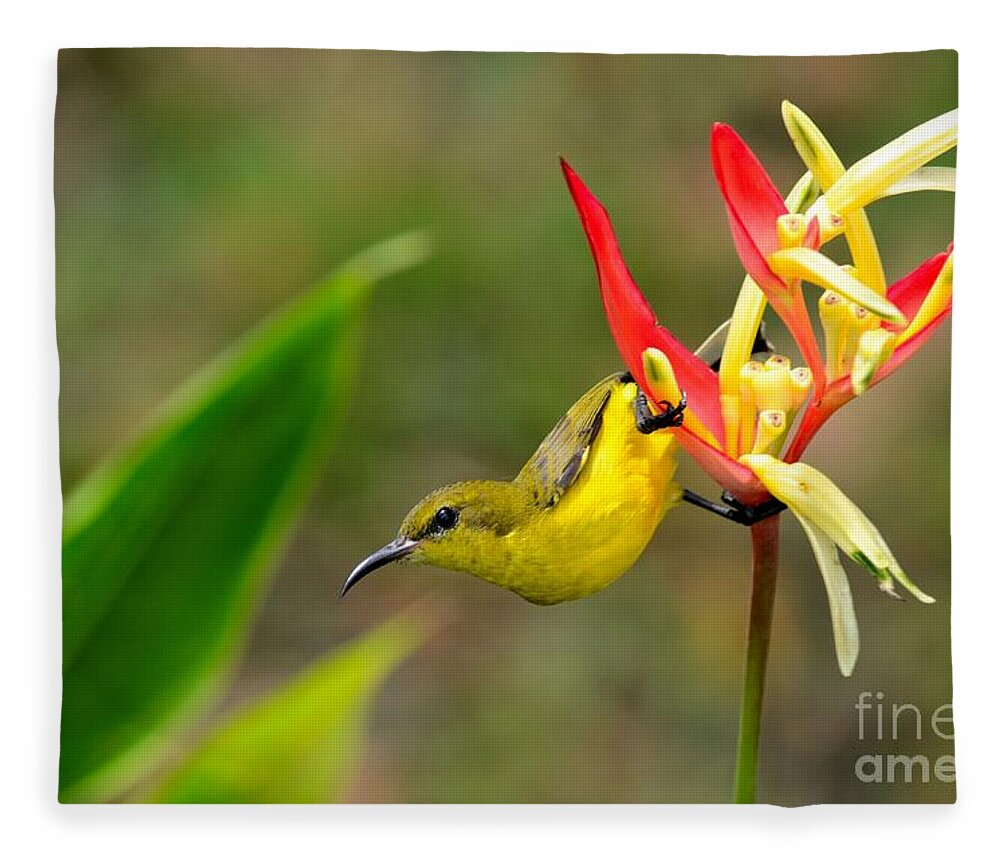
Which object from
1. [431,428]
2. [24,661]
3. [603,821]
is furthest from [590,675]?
[24,661]

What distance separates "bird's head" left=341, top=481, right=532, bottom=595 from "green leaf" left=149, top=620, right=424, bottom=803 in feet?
0.25

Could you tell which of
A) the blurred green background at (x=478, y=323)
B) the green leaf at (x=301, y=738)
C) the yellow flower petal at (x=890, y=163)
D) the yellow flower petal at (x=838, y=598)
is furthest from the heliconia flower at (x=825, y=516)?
the green leaf at (x=301, y=738)

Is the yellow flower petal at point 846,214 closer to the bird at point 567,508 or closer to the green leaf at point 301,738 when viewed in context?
the bird at point 567,508

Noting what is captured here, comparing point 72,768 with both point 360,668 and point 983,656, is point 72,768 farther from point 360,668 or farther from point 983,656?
point 983,656

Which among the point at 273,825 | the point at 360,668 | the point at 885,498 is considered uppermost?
the point at 885,498

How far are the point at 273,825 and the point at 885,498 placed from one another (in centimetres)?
60

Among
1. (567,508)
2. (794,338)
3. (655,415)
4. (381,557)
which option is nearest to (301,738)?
(381,557)

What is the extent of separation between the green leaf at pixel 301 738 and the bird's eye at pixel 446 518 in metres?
0.10

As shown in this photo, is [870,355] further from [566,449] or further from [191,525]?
[191,525]

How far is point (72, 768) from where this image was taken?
1.18 meters

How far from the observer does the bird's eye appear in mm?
1137

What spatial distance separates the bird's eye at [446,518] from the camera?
1137mm

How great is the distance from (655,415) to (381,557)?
264 mm

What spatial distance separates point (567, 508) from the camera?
1.11 meters
